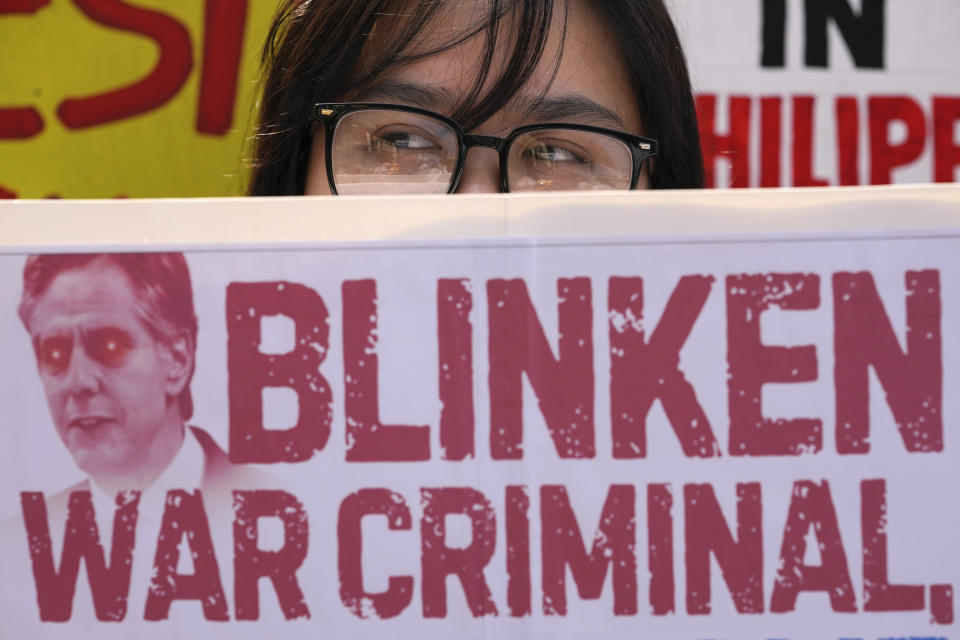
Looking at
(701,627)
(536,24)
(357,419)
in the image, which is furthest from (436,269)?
(536,24)

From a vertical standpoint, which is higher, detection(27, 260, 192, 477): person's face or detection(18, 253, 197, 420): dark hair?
detection(18, 253, 197, 420): dark hair

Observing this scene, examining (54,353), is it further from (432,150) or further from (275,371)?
(432,150)

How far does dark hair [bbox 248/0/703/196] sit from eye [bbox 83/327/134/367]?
38 centimetres

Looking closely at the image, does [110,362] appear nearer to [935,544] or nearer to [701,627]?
[701,627]

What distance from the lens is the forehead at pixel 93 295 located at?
49 cm

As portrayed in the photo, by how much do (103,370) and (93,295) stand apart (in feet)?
0.14

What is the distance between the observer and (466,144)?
0.77 meters

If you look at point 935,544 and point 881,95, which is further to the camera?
point 881,95

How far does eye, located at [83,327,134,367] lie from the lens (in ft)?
1.61

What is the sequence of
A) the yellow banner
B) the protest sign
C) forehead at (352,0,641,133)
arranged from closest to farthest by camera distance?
the protest sign → forehead at (352,0,641,133) → the yellow banner

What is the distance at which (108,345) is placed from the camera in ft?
1.61

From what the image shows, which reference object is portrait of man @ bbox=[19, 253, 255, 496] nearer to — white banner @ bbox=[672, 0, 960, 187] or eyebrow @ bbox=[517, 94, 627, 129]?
eyebrow @ bbox=[517, 94, 627, 129]

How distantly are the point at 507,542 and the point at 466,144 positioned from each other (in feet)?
1.31

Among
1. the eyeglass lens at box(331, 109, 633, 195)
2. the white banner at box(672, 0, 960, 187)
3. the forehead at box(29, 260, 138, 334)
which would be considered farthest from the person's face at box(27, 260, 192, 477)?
the white banner at box(672, 0, 960, 187)
